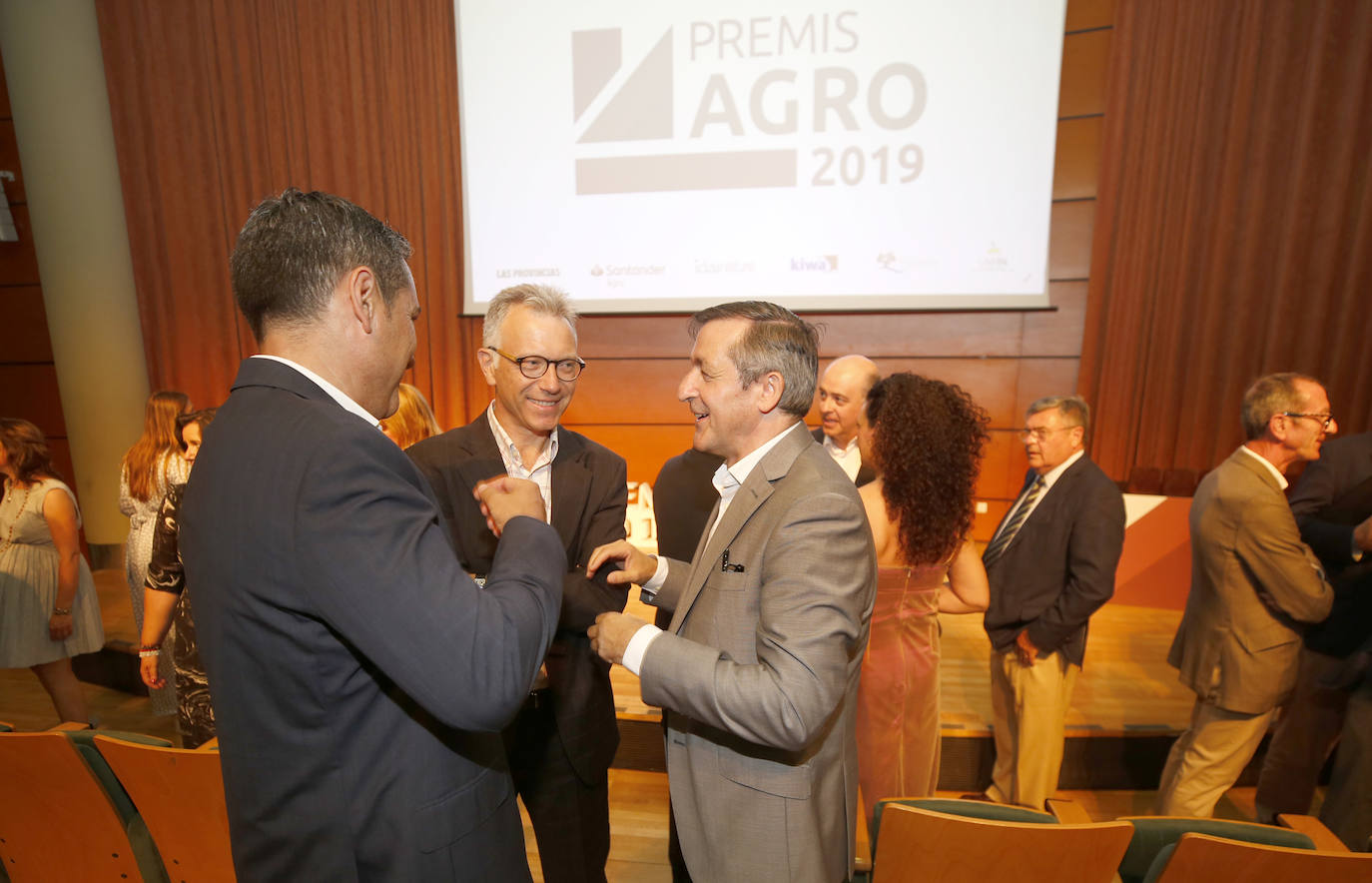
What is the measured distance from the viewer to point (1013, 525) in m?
2.45

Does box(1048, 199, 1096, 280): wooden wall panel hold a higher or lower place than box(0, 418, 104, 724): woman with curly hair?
higher

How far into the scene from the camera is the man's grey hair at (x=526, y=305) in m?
1.66

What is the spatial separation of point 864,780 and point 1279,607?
1.53m

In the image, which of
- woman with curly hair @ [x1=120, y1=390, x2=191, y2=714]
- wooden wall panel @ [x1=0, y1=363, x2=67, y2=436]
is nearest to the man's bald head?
woman with curly hair @ [x1=120, y1=390, x2=191, y2=714]

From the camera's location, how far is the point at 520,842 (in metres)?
1.06

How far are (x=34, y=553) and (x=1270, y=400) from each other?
198 inches

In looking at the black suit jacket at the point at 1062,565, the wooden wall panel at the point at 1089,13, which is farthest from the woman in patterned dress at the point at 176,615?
the wooden wall panel at the point at 1089,13

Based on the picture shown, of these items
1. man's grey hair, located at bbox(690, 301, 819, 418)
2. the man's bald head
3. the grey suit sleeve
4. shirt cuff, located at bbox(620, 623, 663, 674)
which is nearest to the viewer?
the grey suit sleeve

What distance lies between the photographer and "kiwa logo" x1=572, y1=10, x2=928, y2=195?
13.9ft

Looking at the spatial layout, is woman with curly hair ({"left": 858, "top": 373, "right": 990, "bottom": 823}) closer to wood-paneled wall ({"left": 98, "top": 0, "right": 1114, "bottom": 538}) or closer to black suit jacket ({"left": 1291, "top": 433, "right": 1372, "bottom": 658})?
black suit jacket ({"left": 1291, "top": 433, "right": 1372, "bottom": 658})

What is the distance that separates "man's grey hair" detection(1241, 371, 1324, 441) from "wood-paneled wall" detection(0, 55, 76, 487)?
7967 mm

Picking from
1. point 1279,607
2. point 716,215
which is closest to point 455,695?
point 1279,607

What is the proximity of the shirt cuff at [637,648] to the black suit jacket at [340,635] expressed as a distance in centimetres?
27

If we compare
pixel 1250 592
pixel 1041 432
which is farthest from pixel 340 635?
pixel 1250 592
